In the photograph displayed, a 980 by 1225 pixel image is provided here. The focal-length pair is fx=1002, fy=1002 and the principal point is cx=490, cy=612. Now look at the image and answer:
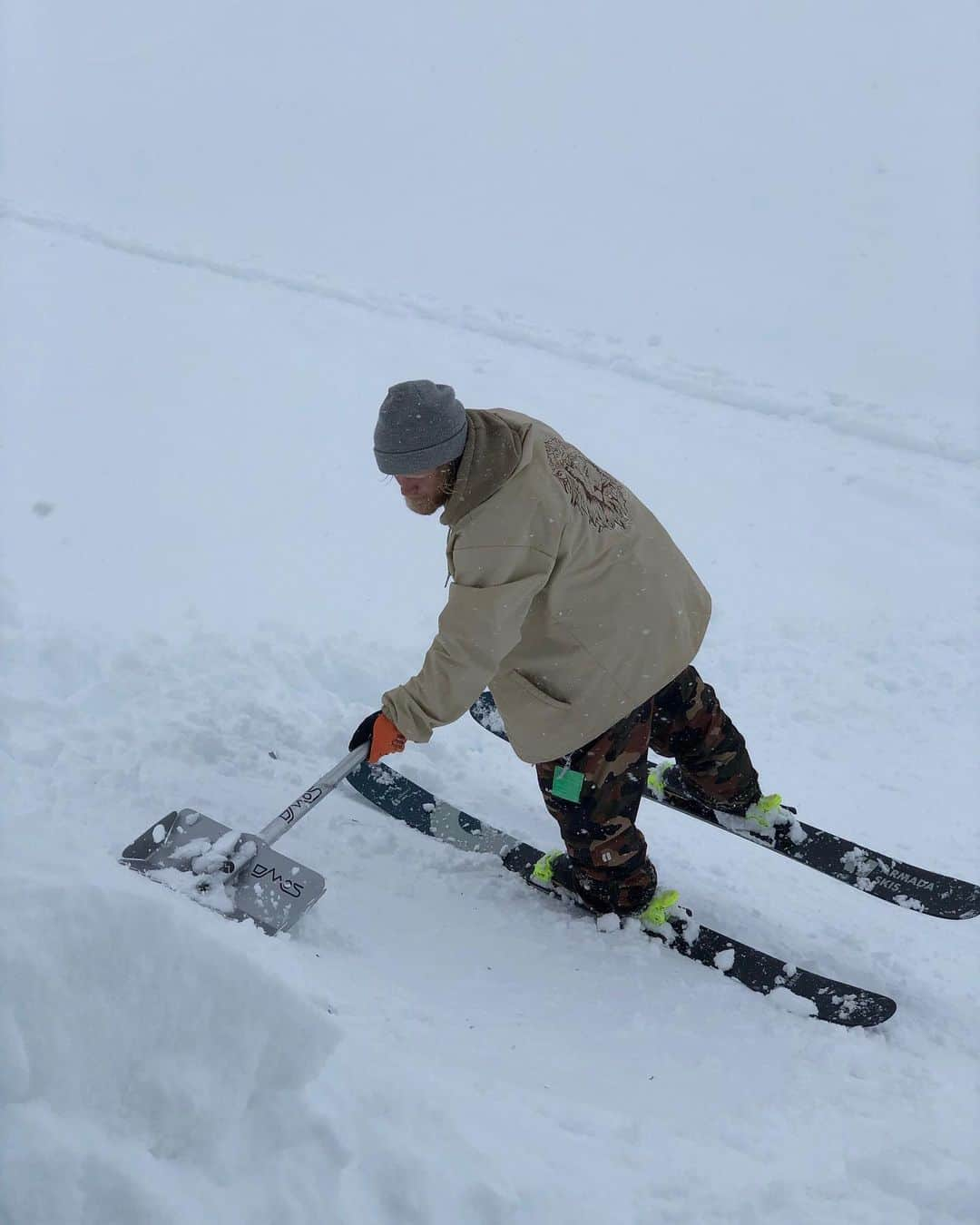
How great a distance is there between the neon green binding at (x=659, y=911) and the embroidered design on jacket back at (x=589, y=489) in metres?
1.26

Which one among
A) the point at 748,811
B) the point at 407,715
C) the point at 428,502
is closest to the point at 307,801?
the point at 407,715

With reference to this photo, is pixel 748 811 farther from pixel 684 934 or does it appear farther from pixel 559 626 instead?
pixel 559 626

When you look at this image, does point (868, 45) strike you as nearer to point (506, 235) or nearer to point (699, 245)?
point (699, 245)

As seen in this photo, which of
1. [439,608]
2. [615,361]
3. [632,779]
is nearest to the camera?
[632,779]

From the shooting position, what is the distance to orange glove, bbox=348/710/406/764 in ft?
9.04

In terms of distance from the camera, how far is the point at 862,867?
3414mm

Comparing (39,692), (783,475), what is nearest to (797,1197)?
(39,692)

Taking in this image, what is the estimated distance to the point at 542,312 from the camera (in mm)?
9516

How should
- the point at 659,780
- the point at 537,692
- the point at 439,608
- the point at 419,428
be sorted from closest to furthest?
the point at 419,428
the point at 537,692
the point at 659,780
the point at 439,608

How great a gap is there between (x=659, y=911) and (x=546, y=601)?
120cm

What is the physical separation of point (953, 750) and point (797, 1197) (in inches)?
106

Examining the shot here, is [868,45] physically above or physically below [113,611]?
above

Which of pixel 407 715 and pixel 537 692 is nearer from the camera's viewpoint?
pixel 407 715

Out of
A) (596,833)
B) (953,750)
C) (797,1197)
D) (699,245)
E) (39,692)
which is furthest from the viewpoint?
(699,245)
